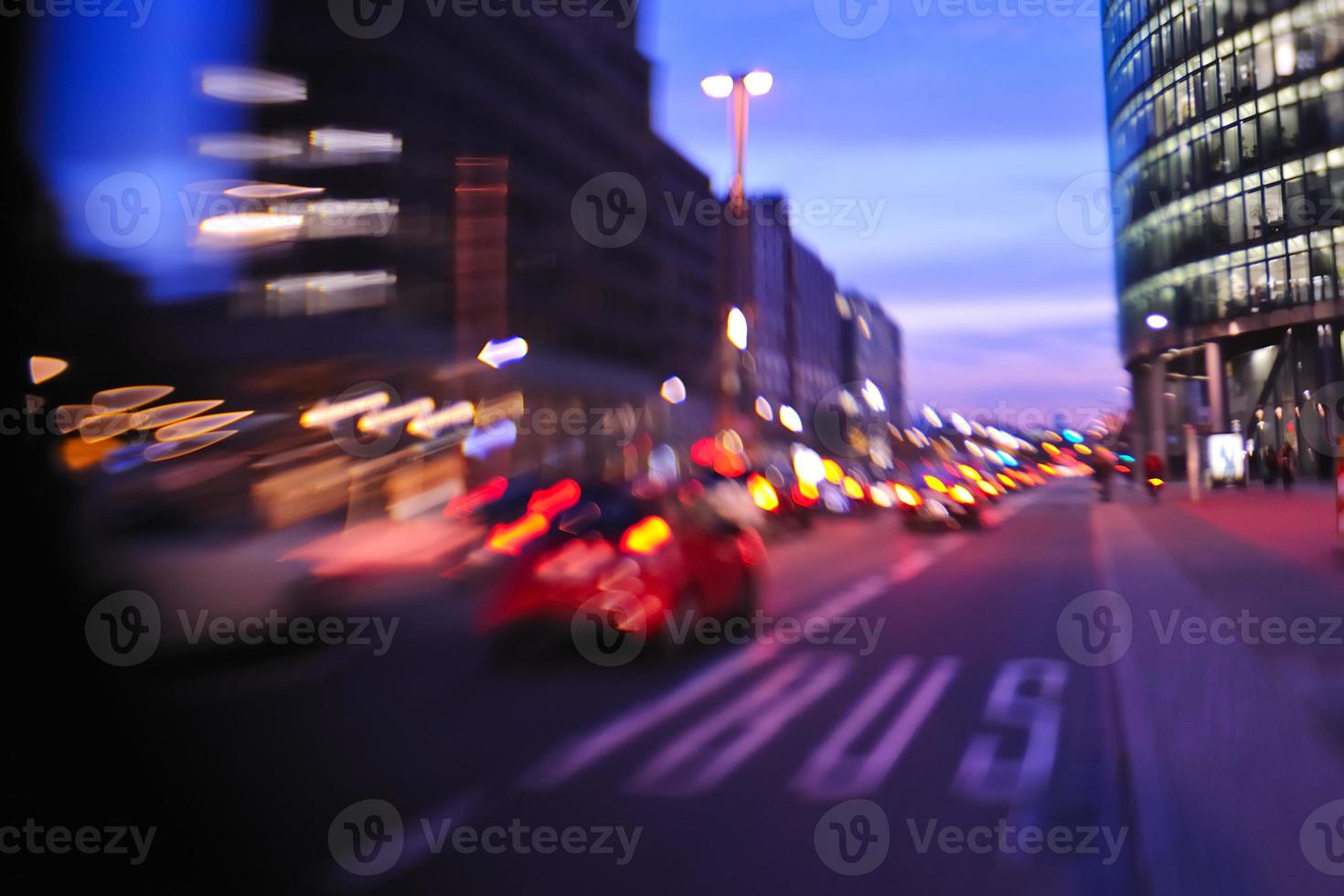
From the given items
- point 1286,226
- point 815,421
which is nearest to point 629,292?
point 1286,226

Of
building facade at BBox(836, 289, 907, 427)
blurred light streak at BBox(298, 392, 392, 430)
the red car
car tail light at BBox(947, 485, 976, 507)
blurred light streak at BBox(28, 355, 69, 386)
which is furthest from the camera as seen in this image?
building facade at BBox(836, 289, 907, 427)

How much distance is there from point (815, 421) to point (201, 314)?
304 feet

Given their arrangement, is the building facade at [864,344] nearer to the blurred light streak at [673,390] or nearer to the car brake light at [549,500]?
the blurred light streak at [673,390]

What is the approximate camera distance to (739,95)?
71.3 feet

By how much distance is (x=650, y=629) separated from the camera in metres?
8.95

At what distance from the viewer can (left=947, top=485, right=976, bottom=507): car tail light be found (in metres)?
27.2

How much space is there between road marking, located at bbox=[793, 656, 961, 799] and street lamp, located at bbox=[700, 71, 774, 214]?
1414 centimetres

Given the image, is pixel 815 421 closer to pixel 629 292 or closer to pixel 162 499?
pixel 629 292

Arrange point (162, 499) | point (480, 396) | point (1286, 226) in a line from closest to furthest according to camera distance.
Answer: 1. point (162, 499)
2. point (480, 396)
3. point (1286, 226)

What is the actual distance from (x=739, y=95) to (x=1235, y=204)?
43.5 metres

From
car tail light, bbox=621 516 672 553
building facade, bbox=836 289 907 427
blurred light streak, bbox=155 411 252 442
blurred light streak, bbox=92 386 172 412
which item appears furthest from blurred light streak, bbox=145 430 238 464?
building facade, bbox=836 289 907 427

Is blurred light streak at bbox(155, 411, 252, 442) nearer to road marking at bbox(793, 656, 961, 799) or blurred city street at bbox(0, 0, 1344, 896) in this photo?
blurred city street at bbox(0, 0, 1344, 896)

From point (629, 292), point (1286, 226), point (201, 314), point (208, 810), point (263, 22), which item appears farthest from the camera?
point (629, 292)

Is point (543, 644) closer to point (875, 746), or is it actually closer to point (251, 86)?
point (875, 746)
